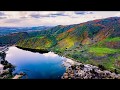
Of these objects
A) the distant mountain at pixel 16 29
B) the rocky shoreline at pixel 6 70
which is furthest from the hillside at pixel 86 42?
the rocky shoreline at pixel 6 70

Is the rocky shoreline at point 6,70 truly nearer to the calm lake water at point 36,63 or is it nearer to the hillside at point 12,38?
the calm lake water at point 36,63

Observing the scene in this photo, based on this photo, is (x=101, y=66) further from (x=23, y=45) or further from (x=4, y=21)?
(x=4, y=21)

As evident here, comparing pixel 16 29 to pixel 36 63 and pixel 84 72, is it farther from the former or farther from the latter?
pixel 84 72

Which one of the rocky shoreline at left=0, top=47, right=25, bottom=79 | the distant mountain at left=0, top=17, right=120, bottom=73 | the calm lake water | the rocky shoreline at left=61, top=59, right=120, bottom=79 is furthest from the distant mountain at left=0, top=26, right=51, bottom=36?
the rocky shoreline at left=61, top=59, right=120, bottom=79

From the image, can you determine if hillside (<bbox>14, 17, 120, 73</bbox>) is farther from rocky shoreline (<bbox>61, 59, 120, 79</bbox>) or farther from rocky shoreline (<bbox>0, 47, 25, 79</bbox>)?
rocky shoreline (<bbox>0, 47, 25, 79</bbox>)
